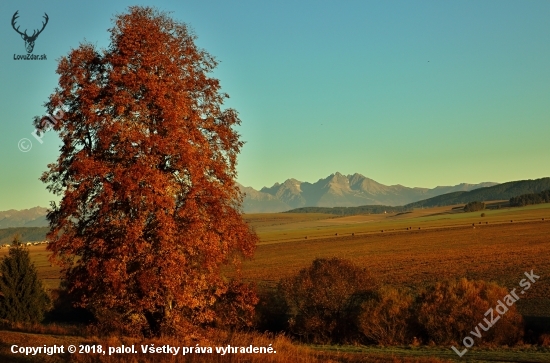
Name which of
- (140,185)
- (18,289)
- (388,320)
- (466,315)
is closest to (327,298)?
(388,320)

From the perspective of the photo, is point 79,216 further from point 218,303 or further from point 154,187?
point 218,303

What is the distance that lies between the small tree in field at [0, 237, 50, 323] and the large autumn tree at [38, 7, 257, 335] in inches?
814

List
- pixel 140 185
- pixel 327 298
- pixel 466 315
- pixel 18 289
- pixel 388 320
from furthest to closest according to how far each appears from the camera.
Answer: pixel 18 289
pixel 327 298
pixel 388 320
pixel 466 315
pixel 140 185

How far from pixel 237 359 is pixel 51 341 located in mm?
6894

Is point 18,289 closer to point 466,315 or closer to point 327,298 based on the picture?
point 327,298

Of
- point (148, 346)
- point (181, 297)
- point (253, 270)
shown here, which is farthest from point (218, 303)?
point (253, 270)

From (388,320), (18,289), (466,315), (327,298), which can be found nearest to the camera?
(466,315)

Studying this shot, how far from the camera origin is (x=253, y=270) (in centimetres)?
6819

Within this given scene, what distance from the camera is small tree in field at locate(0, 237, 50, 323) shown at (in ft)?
118

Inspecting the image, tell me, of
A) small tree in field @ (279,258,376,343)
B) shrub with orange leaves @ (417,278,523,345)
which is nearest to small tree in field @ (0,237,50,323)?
small tree in field @ (279,258,376,343)

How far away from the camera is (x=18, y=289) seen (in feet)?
120

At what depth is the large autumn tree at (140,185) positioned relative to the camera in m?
16.9

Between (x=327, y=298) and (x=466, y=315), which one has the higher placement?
(x=327, y=298)

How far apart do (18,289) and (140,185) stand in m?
25.0
